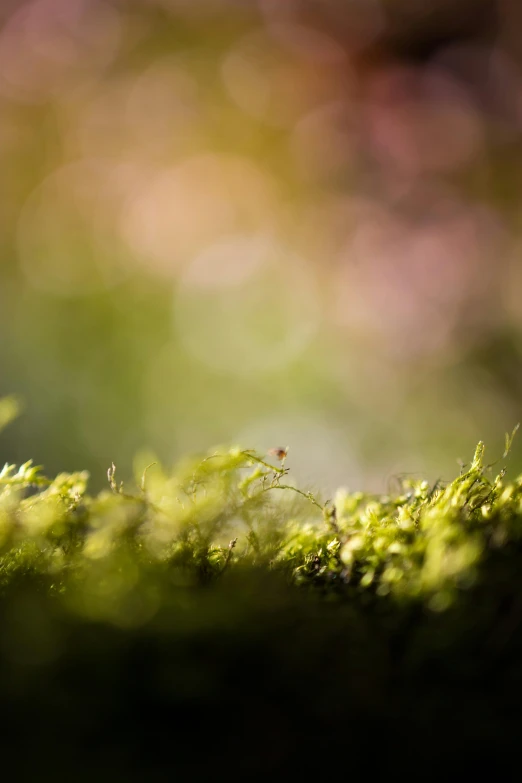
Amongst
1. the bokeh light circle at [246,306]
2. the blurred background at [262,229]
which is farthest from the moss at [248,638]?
the bokeh light circle at [246,306]

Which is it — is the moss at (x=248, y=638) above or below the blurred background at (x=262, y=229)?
below

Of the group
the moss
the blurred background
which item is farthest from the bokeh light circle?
the moss

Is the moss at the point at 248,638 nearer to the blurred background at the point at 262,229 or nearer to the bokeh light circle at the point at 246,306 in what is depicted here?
the blurred background at the point at 262,229

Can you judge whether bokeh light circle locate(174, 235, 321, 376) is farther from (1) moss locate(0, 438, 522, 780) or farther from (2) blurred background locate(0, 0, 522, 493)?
(1) moss locate(0, 438, 522, 780)

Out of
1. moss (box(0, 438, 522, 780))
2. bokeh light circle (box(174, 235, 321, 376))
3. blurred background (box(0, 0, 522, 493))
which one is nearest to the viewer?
moss (box(0, 438, 522, 780))

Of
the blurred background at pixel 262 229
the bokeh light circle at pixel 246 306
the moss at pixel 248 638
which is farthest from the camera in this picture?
the bokeh light circle at pixel 246 306

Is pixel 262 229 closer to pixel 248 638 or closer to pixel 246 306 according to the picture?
pixel 246 306

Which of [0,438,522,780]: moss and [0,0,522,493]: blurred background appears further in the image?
[0,0,522,493]: blurred background

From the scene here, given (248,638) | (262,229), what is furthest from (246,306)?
(248,638)

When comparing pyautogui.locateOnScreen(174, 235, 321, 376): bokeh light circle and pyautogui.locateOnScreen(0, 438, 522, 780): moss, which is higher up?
pyautogui.locateOnScreen(174, 235, 321, 376): bokeh light circle
